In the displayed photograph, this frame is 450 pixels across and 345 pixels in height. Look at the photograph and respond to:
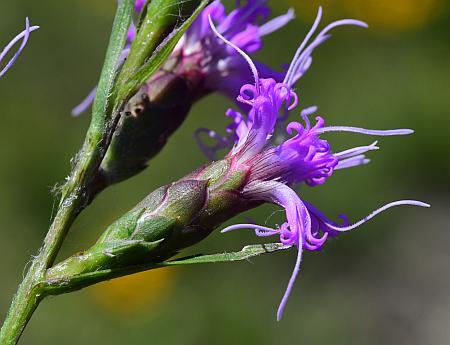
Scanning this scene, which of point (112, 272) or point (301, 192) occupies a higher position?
point (112, 272)

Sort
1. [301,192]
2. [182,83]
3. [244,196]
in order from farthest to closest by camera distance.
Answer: [301,192] → [182,83] → [244,196]

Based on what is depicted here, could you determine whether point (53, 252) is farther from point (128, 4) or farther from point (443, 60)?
point (443, 60)

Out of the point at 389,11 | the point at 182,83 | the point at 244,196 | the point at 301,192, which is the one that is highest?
the point at 182,83

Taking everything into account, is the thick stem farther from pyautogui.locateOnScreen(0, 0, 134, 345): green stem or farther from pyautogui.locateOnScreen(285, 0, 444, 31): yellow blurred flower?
pyautogui.locateOnScreen(285, 0, 444, 31): yellow blurred flower

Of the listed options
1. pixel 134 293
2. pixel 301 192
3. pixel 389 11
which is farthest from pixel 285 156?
pixel 389 11

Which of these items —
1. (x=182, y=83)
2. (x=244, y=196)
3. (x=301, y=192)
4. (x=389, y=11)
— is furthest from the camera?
(x=389, y=11)

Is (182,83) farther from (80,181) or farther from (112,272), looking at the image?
(112,272)

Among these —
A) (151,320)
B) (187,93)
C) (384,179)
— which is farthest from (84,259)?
(384,179)
